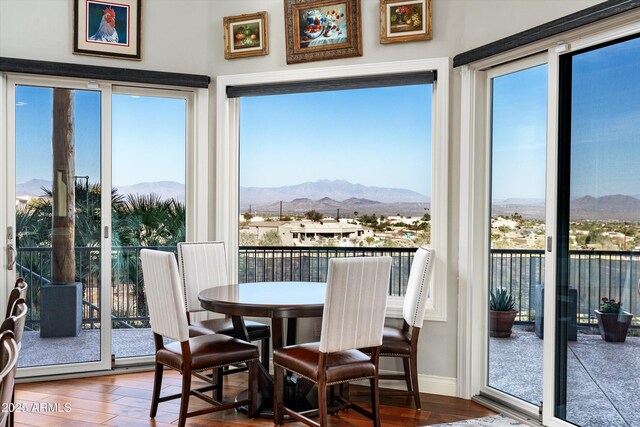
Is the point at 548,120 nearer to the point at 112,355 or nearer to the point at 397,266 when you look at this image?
the point at 397,266

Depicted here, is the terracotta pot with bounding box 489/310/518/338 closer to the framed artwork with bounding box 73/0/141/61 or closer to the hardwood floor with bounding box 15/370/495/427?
the hardwood floor with bounding box 15/370/495/427

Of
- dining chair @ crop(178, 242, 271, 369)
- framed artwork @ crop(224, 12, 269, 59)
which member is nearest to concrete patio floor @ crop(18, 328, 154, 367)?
dining chair @ crop(178, 242, 271, 369)

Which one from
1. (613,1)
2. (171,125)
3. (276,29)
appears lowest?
(171,125)

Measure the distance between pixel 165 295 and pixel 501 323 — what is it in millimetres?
2165

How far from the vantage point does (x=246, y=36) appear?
4598 millimetres

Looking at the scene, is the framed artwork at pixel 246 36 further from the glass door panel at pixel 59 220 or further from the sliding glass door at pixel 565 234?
the sliding glass door at pixel 565 234

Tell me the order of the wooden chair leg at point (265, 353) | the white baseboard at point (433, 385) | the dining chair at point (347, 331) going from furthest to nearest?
1. the wooden chair leg at point (265, 353)
2. the white baseboard at point (433, 385)
3. the dining chair at point (347, 331)

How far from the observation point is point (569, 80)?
3254 millimetres

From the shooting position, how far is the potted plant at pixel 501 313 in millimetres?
3771

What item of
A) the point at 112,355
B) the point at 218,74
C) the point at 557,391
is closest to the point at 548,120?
the point at 557,391

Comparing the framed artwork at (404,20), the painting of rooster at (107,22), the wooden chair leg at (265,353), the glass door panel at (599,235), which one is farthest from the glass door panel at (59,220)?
the glass door panel at (599,235)

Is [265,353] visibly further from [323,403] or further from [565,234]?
[565,234]

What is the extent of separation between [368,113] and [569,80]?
1977 millimetres

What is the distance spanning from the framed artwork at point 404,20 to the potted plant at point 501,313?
1.84m
